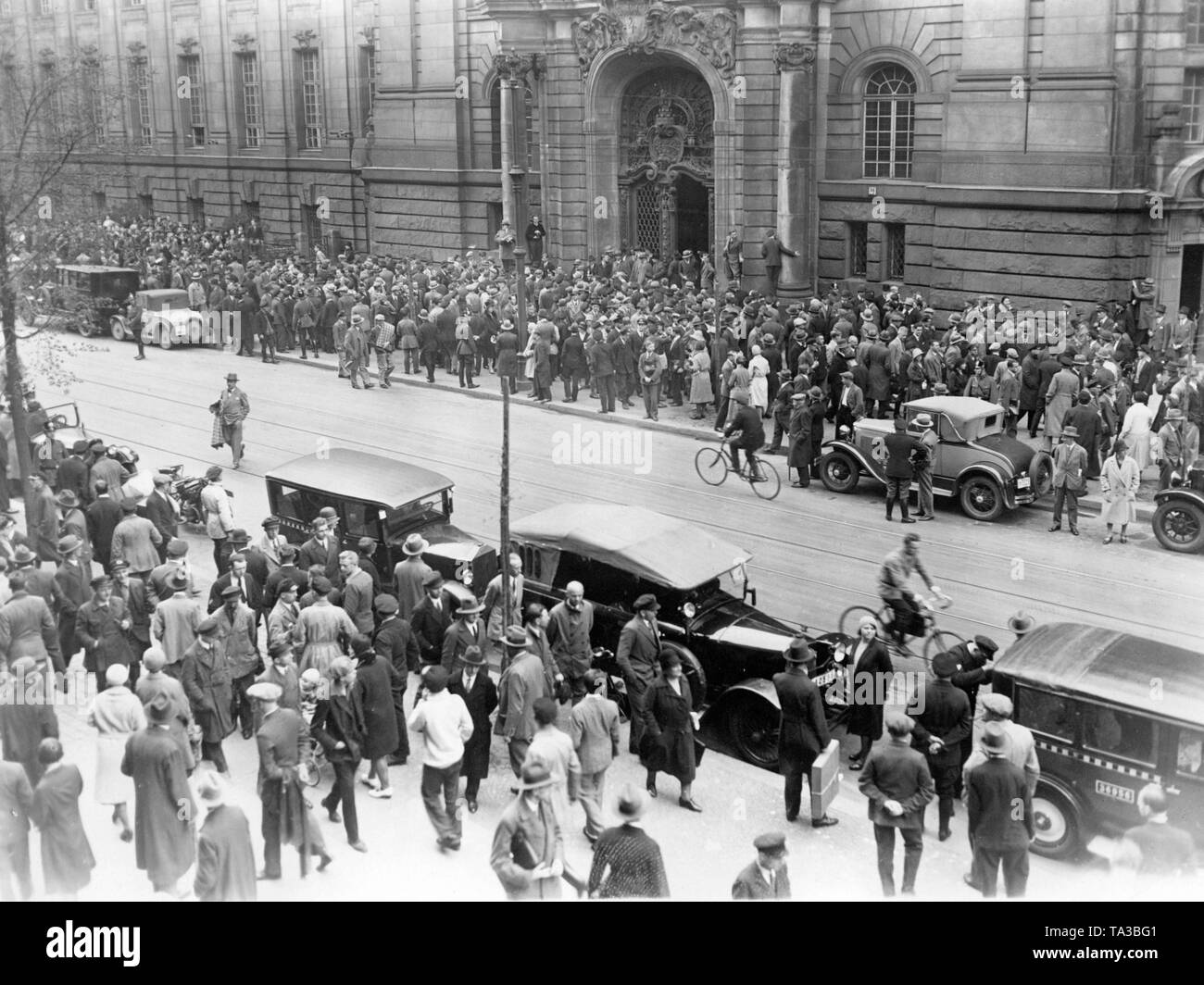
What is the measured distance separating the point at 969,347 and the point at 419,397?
11.5m

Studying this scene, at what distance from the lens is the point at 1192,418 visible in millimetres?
20969

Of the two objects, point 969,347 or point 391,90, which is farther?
point 391,90

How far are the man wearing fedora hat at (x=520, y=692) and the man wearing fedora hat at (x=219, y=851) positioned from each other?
3.03 meters

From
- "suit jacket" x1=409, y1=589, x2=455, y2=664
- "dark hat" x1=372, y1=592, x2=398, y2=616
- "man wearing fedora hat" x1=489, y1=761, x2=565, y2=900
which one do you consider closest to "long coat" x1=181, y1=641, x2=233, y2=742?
"dark hat" x1=372, y1=592, x2=398, y2=616

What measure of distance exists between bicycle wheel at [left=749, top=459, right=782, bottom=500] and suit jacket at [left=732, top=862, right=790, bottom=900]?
13.1 m

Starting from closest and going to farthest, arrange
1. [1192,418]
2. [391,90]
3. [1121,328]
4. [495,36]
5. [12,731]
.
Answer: [12,731] → [1192,418] → [1121,328] → [495,36] → [391,90]

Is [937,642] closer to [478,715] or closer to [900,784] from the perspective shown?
[900,784]

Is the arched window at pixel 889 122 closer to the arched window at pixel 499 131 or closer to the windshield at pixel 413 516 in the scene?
the arched window at pixel 499 131

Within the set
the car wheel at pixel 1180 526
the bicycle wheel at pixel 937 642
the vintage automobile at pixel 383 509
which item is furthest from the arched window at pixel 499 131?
the bicycle wheel at pixel 937 642

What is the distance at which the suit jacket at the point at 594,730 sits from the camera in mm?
11305

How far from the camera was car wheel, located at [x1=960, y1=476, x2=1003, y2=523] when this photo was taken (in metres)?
20.2
